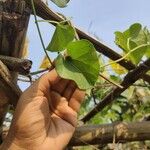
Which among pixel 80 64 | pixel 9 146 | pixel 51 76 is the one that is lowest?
pixel 9 146

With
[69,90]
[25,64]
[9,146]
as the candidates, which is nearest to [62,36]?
[25,64]

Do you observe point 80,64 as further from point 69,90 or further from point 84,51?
point 69,90

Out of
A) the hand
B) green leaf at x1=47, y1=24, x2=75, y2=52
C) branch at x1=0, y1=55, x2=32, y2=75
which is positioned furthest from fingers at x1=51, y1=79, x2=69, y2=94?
green leaf at x1=47, y1=24, x2=75, y2=52

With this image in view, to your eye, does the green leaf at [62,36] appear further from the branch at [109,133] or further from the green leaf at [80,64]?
the branch at [109,133]

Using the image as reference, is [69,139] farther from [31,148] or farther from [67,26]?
[67,26]

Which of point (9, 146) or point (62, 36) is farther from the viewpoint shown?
point (9, 146)

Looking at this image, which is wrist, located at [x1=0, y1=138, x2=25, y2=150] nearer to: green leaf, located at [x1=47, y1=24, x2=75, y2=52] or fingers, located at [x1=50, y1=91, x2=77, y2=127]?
fingers, located at [x1=50, y1=91, x2=77, y2=127]

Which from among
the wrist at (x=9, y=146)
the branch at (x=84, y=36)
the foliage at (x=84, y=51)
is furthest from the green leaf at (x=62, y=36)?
the wrist at (x=9, y=146)
